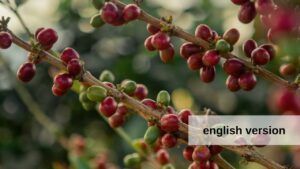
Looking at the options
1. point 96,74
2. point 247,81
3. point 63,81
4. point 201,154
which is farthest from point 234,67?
point 96,74

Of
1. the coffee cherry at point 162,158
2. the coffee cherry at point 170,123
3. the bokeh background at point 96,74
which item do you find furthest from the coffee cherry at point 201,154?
the bokeh background at point 96,74

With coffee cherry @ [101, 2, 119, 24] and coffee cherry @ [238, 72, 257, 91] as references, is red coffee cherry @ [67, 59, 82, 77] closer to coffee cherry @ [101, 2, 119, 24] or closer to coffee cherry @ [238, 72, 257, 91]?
coffee cherry @ [101, 2, 119, 24]

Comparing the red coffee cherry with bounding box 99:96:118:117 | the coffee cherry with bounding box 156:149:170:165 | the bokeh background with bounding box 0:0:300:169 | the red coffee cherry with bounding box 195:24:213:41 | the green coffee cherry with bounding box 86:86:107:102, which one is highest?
the bokeh background with bounding box 0:0:300:169

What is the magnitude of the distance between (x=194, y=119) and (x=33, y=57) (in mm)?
253

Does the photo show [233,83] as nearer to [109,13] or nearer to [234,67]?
[234,67]

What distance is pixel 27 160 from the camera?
252 centimetres

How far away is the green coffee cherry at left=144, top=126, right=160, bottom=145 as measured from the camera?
0.92 m

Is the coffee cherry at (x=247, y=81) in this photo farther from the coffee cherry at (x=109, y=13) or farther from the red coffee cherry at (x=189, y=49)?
the coffee cherry at (x=109, y=13)

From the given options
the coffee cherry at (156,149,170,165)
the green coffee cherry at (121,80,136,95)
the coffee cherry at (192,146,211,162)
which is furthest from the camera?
the coffee cherry at (156,149,170,165)

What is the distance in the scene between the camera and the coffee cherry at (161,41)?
0.93 metres

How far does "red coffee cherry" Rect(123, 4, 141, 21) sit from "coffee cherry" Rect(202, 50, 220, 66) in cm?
11

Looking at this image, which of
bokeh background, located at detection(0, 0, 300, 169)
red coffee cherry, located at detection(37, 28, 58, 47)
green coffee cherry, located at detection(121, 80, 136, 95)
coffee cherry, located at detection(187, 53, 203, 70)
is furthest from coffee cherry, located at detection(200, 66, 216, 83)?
bokeh background, located at detection(0, 0, 300, 169)

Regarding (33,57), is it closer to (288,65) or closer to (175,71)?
(288,65)

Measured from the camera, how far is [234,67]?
0.94 metres
